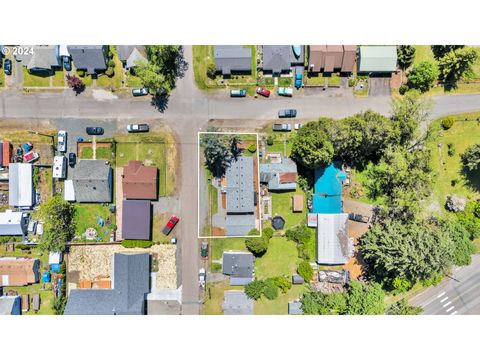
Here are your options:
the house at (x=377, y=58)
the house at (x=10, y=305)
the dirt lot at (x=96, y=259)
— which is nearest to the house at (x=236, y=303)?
the dirt lot at (x=96, y=259)

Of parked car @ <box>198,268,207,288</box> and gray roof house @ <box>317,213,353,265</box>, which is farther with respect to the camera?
parked car @ <box>198,268,207,288</box>

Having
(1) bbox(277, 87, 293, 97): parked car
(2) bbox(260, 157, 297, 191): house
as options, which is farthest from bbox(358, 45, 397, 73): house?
(2) bbox(260, 157, 297, 191): house

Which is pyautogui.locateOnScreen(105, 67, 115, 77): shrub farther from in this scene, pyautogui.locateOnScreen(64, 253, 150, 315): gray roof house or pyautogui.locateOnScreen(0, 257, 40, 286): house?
pyautogui.locateOnScreen(0, 257, 40, 286): house

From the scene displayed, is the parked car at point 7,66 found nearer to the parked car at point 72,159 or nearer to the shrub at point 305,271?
the parked car at point 72,159

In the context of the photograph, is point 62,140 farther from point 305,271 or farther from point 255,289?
point 305,271

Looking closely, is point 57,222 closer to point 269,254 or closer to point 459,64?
point 269,254
